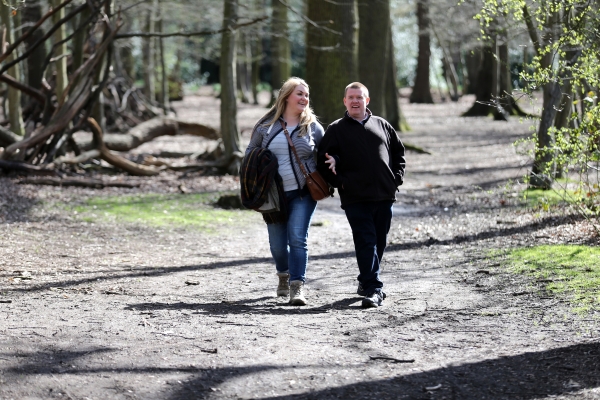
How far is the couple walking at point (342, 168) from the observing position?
7.02 metres

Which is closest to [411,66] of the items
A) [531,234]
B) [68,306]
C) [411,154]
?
[411,154]

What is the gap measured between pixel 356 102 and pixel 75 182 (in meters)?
8.94

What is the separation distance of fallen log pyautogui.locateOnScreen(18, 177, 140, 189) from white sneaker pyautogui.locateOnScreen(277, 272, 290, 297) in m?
8.13

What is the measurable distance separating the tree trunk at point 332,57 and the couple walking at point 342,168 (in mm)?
10060

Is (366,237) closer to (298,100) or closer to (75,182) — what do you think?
(298,100)

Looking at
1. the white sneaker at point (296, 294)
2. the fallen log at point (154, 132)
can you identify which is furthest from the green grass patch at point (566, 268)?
the fallen log at point (154, 132)

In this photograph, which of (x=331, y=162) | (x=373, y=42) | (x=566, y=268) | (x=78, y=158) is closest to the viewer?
(x=331, y=162)

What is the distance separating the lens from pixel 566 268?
26.8 feet

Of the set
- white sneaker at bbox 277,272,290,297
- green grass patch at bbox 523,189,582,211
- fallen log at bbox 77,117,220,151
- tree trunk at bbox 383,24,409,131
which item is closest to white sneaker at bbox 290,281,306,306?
white sneaker at bbox 277,272,290,297

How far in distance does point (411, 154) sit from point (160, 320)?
15995 mm

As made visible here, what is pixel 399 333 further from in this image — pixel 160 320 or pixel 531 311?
pixel 160 320

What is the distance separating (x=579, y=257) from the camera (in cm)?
860

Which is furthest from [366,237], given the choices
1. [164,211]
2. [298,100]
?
[164,211]

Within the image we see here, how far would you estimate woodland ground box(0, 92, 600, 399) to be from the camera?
4.85 m
